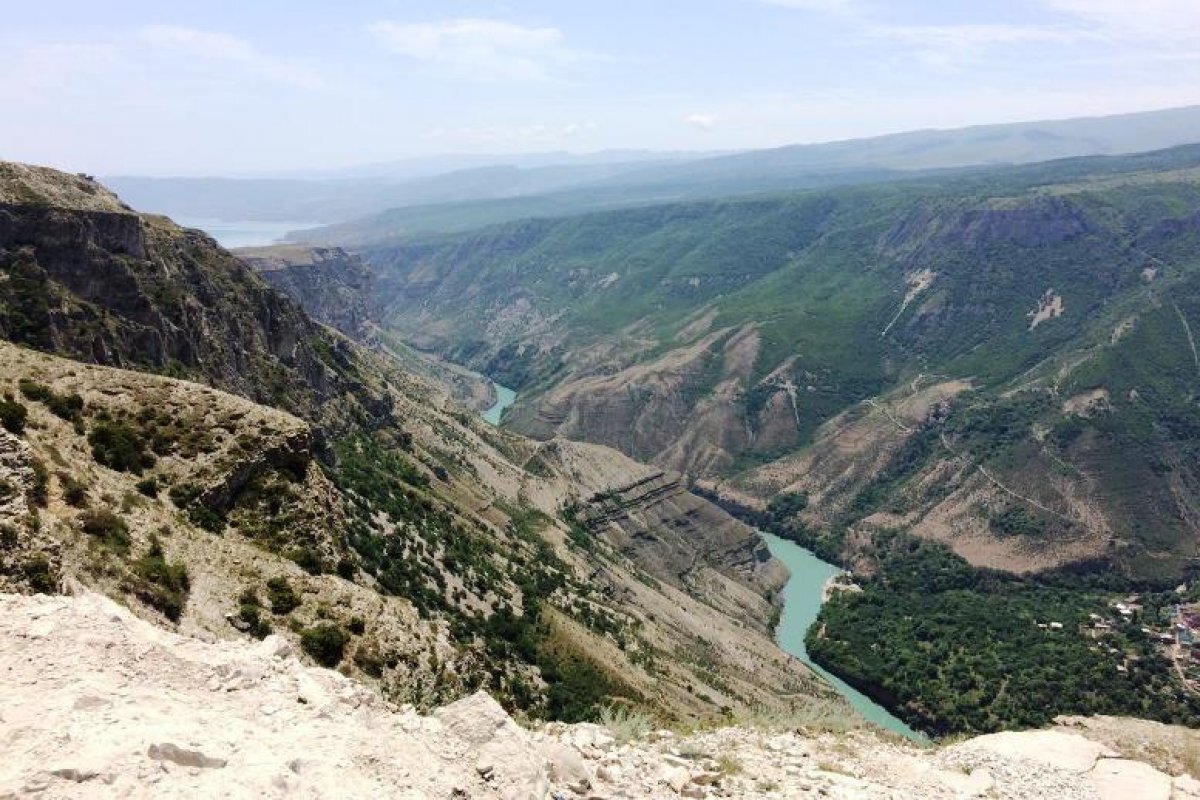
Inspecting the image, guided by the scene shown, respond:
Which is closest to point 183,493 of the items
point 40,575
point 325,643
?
point 325,643

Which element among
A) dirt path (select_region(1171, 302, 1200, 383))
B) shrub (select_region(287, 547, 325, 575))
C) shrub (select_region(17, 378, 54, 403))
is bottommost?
dirt path (select_region(1171, 302, 1200, 383))

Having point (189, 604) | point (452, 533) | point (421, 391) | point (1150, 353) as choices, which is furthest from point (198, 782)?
point (1150, 353)

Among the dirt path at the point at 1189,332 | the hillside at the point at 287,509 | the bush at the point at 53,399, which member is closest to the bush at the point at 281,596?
the hillside at the point at 287,509

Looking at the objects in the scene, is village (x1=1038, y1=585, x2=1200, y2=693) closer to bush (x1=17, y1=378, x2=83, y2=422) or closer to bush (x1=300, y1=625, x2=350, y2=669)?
bush (x1=300, y1=625, x2=350, y2=669)

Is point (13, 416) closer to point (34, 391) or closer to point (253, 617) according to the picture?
point (34, 391)

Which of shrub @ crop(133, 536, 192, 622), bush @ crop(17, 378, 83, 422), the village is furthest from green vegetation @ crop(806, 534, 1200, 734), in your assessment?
bush @ crop(17, 378, 83, 422)

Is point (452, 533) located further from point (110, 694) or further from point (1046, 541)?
point (1046, 541)
